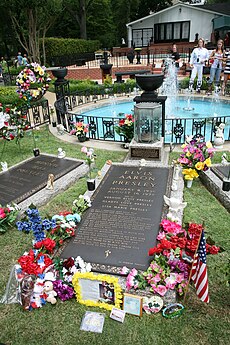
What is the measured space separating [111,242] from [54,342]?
4.81 feet

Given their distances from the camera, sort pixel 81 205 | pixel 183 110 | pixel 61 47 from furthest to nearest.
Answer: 1. pixel 61 47
2. pixel 183 110
3. pixel 81 205

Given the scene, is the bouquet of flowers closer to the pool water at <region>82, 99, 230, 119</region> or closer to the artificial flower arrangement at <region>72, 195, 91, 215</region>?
the artificial flower arrangement at <region>72, 195, 91, 215</region>

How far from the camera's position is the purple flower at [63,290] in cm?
364

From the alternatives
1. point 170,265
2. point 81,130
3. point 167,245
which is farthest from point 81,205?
point 81,130

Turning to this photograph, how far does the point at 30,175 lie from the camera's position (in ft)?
21.4

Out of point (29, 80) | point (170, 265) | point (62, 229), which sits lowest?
point (170, 265)

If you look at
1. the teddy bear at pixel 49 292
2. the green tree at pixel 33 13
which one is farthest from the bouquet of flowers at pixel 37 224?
the green tree at pixel 33 13

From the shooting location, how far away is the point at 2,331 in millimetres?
3375

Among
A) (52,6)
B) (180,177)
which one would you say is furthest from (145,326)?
(52,6)

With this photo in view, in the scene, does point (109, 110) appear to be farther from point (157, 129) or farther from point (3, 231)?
point (3, 231)

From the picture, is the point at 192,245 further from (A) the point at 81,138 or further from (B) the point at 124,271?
(A) the point at 81,138

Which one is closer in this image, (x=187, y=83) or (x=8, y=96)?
(x=8, y=96)

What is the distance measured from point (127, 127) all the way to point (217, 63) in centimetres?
785

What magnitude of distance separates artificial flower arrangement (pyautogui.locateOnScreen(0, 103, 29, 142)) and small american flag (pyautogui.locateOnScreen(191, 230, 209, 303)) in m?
5.82
